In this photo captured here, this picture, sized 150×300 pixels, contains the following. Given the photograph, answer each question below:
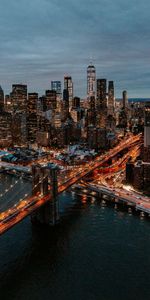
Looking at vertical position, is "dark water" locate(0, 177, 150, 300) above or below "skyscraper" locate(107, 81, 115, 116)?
below

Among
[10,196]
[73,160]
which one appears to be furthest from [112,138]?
[10,196]

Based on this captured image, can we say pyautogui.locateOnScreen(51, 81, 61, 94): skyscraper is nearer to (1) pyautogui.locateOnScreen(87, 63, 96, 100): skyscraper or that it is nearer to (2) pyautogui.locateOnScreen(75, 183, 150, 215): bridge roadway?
(1) pyautogui.locateOnScreen(87, 63, 96, 100): skyscraper

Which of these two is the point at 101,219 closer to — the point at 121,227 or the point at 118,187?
the point at 121,227

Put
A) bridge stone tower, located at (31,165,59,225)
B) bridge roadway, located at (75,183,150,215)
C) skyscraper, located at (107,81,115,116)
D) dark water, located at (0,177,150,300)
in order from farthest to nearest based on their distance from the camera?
skyscraper, located at (107,81,115,116) < bridge roadway, located at (75,183,150,215) < bridge stone tower, located at (31,165,59,225) < dark water, located at (0,177,150,300)

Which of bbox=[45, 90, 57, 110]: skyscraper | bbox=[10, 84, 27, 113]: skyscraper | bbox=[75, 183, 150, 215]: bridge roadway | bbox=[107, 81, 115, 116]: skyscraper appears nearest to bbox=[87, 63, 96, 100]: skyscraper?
bbox=[107, 81, 115, 116]: skyscraper

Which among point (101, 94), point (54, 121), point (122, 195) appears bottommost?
point (122, 195)

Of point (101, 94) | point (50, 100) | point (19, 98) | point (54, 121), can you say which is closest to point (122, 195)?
point (54, 121)

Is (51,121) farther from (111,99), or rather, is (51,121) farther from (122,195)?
(122,195)
